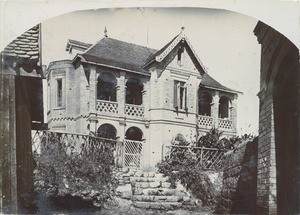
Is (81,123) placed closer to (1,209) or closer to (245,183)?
(1,209)

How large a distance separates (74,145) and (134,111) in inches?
26.9

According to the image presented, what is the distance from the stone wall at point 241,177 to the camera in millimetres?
4492

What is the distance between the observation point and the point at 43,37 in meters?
4.25

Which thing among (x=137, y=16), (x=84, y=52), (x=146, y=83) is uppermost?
(x=137, y=16)

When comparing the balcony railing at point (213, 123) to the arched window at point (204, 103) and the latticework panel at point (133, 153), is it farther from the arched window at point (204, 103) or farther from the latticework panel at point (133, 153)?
the latticework panel at point (133, 153)

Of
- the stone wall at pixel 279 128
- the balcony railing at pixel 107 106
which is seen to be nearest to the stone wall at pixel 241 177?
the stone wall at pixel 279 128

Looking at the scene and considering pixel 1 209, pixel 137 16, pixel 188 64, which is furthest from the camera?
pixel 188 64

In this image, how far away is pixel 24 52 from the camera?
4043 mm

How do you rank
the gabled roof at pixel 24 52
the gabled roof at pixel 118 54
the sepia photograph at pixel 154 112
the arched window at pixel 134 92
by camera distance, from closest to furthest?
the gabled roof at pixel 24 52, the sepia photograph at pixel 154 112, the gabled roof at pixel 118 54, the arched window at pixel 134 92

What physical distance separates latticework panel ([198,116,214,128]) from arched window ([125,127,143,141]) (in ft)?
2.01

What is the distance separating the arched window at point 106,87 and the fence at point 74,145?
1.37 ft

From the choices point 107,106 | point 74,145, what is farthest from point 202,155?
point 74,145

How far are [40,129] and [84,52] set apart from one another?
87 centimetres

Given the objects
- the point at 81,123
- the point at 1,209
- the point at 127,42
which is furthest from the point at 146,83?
the point at 1,209
